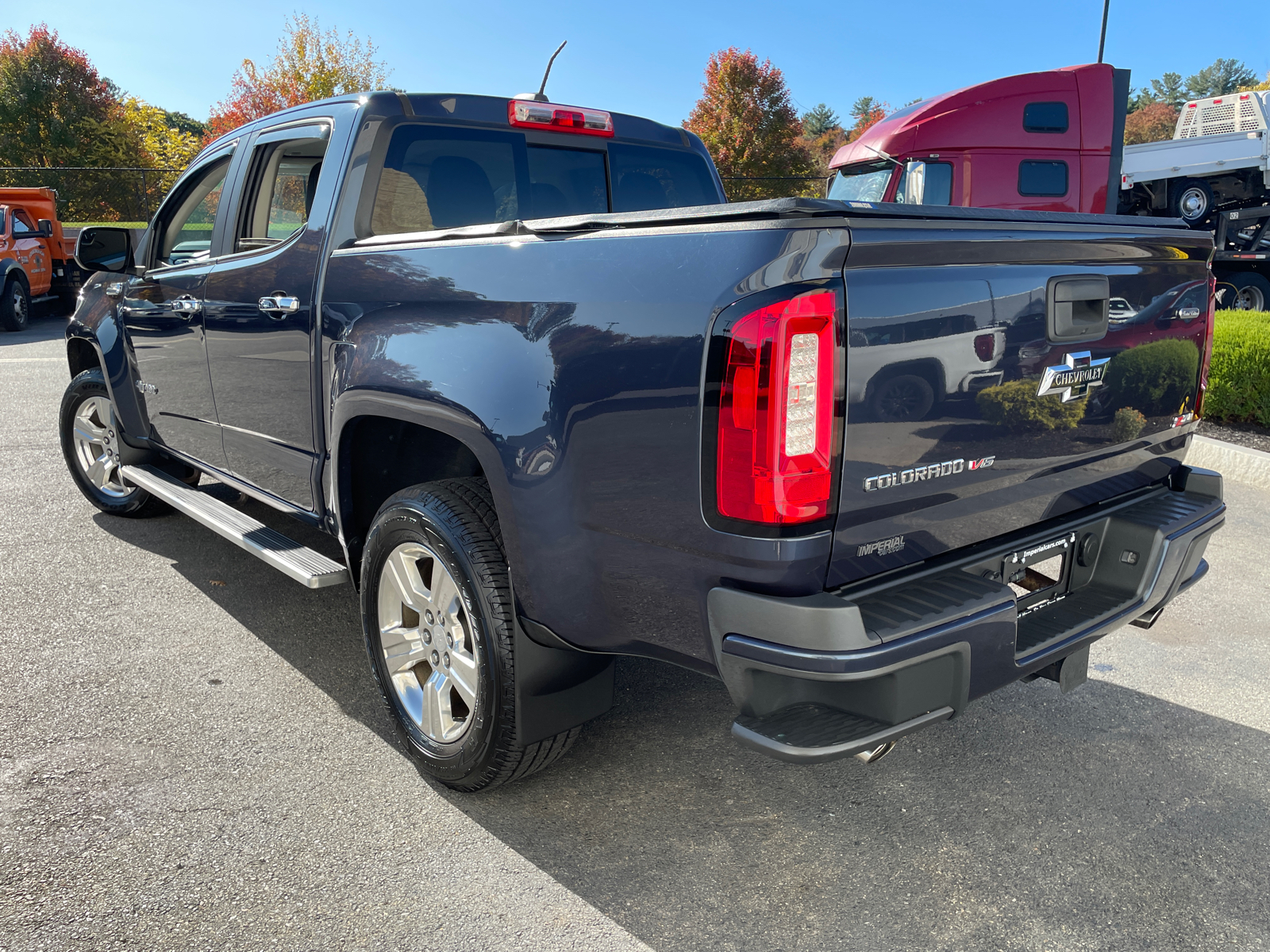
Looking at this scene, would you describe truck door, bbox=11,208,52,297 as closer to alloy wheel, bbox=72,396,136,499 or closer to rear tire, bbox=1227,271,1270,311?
alloy wheel, bbox=72,396,136,499

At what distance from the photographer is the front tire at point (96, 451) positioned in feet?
17.0

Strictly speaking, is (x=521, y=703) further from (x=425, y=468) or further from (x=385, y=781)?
(x=425, y=468)

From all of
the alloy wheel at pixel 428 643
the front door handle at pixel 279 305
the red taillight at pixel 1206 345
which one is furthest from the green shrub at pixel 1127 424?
the front door handle at pixel 279 305

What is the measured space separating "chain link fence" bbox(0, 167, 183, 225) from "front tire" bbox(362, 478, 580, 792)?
27.6m

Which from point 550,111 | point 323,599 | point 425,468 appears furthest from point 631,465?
point 323,599

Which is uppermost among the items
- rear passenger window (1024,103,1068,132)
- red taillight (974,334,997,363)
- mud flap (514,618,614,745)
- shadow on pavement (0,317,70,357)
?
rear passenger window (1024,103,1068,132)

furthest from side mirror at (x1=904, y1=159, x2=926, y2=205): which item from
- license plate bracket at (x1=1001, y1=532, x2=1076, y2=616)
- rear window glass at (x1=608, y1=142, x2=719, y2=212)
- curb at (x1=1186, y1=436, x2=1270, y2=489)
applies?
license plate bracket at (x1=1001, y1=532, x2=1076, y2=616)

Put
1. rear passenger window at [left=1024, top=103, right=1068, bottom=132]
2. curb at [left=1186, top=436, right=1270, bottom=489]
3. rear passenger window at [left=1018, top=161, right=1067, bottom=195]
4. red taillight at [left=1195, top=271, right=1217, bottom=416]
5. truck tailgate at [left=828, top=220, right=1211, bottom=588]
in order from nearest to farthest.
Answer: truck tailgate at [left=828, top=220, right=1211, bottom=588] → red taillight at [left=1195, top=271, right=1217, bottom=416] → curb at [left=1186, top=436, right=1270, bottom=489] → rear passenger window at [left=1024, top=103, right=1068, bottom=132] → rear passenger window at [left=1018, top=161, right=1067, bottom=195]

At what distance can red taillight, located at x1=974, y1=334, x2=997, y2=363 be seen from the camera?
6.99 ft

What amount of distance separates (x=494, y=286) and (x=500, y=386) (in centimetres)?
27

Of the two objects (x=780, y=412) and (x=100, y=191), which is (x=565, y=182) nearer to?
(x=780, y=412)

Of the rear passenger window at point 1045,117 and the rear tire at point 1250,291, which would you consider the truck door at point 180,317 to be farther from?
the rear tire at point 1250,291

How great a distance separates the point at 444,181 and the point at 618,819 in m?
2.22

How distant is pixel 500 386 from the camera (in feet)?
7.55
